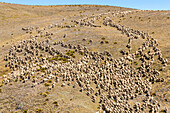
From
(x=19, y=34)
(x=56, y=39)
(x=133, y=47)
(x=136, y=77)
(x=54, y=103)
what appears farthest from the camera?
(x=19, y=34)

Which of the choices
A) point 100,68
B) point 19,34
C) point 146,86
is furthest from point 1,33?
point 146,86

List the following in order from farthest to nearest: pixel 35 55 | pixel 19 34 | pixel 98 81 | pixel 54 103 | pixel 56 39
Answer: pixel 19 34 < pixel 56 39 < pixel 35 55 < pixel 98 81 < pixel 54 103

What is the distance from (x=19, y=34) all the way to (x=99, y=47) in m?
42.7

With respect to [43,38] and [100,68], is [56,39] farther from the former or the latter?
[100,68]

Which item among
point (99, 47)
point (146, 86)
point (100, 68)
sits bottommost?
point (146, 86)

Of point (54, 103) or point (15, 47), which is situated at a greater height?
point (15, 47)

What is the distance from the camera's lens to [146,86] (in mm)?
45000

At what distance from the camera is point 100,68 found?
4894 centimetres

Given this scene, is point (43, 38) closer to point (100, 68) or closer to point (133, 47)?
point (100, 68)

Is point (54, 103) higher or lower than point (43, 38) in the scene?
lower

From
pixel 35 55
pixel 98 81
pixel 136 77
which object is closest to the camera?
pixel 98 81

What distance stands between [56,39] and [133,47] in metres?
30.9

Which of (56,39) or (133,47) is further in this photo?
(56,39)

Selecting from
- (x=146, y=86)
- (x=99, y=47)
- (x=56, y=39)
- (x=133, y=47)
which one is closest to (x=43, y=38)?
(x=56, y=39)
